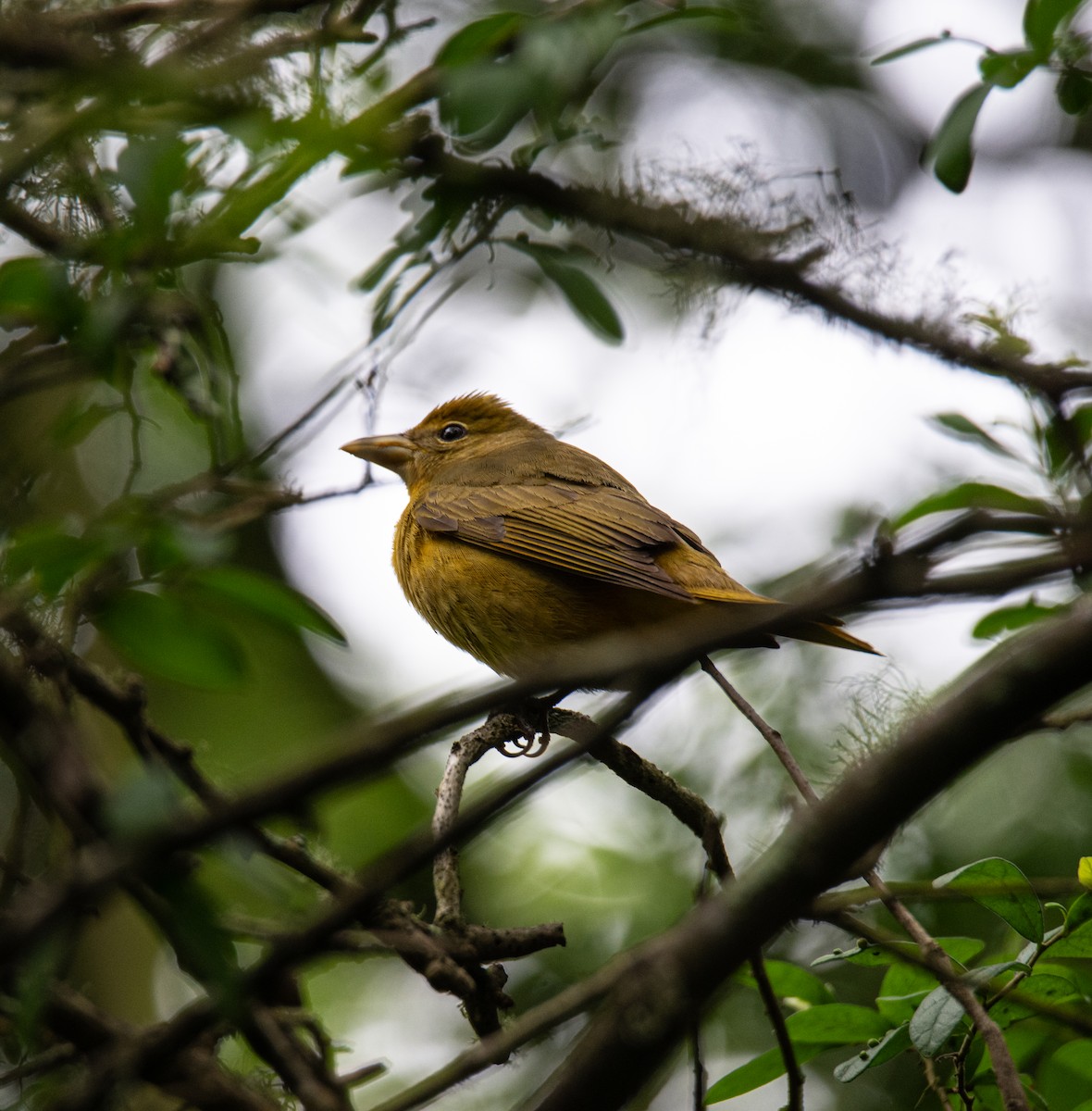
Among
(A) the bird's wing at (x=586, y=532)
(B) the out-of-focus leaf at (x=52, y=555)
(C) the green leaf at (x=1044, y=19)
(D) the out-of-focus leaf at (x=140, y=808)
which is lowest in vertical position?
(A) the bird's wing at (x=586, y=532)

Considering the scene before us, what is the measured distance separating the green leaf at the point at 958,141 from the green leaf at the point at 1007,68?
0.04 m

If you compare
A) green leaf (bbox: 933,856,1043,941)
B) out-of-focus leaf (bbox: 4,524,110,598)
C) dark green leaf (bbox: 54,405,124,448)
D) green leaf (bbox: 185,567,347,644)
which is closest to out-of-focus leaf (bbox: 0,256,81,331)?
dark green leaf (bbox: 54,405,124,448)

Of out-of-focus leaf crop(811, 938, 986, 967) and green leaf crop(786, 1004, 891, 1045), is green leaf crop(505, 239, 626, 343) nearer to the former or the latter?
out-of-focus leaf crop(811, 938, 986, 967)

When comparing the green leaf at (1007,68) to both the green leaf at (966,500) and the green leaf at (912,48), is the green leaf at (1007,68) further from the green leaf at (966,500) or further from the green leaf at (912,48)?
the green leaf at (966,500)

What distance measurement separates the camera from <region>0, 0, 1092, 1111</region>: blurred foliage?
5.53 feet

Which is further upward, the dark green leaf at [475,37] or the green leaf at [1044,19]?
the dark green leaf at [475,37]

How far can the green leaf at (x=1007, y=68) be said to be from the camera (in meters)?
3.02

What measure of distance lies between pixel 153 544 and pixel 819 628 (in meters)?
2.15

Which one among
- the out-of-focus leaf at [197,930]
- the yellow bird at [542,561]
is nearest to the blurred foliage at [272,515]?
the out-of-focus leaf at [197,930]

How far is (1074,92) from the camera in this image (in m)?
3.22

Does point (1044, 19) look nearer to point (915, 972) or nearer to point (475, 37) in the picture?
point (475, 37)

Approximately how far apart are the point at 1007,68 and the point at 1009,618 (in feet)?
4.42

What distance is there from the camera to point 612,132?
4.41 metres

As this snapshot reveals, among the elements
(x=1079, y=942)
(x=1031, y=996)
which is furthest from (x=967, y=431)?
(x=1031, y=996)
